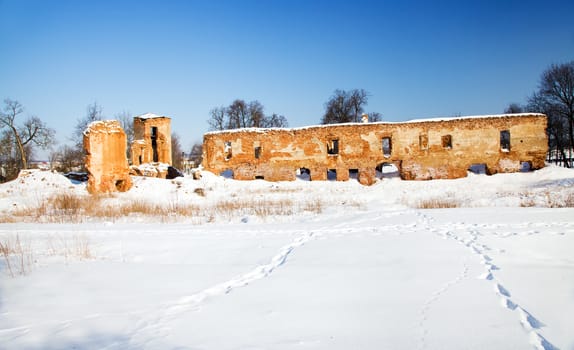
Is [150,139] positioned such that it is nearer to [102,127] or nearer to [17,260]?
[102,127]

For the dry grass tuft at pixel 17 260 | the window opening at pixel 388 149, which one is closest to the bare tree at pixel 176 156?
the window opening at pixel 388 149

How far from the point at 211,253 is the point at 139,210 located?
7.10 meters

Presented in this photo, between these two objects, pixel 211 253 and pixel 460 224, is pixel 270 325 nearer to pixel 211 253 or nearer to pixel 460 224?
pixel 211 253

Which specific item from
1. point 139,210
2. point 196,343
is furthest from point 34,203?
point 196,343

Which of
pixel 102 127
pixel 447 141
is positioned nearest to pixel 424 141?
pixel 447 141

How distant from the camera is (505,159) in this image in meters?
20.8

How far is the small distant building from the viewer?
29212 millimetres

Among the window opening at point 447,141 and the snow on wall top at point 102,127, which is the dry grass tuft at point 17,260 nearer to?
the snow on wall top at point 102,127

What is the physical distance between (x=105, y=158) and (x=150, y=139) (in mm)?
12112

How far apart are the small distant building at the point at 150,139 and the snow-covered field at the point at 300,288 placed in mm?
23072

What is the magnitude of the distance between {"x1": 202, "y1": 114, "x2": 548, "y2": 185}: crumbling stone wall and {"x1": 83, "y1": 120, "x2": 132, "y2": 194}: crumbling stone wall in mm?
6405

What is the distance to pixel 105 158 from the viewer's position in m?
18.2

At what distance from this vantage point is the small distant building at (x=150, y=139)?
95.8ft

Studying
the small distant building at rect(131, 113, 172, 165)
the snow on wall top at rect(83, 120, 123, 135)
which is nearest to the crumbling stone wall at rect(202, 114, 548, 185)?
the snow on wall top at rect(83, 120, 123, 135)
